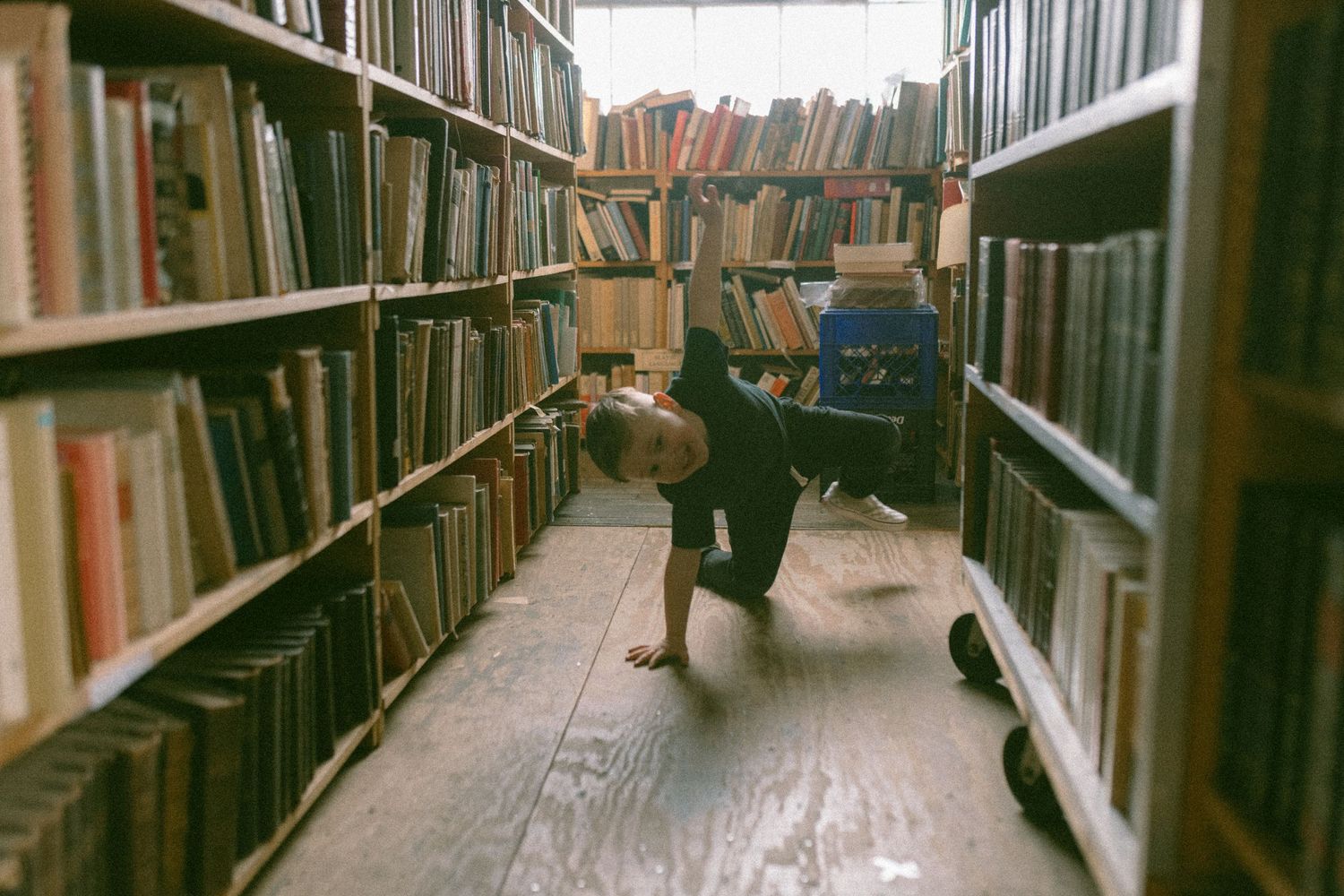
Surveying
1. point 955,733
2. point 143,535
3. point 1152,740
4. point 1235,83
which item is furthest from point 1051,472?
point 143,535

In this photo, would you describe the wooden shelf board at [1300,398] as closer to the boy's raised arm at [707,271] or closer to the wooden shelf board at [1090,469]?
the wooden shelf board at [1090,469]

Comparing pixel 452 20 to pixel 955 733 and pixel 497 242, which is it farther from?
pixel 955 733

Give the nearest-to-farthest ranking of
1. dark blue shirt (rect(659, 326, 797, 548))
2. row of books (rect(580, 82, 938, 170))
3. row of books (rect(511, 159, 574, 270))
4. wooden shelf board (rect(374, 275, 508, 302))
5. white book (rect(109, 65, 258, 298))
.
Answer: white book (rect(109, 65, 258, 298)), wooden shelf board (rect(374, 275, 508, 302)), dark blue shirt (rect(659, 326, 797, 548)), row of books (rect(511, 159, 574, 270)), row of books (rect(580, 82, 938, 170))

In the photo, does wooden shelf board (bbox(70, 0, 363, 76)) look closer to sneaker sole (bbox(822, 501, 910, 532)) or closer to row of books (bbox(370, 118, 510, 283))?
row of books (bbox(370, 118, 510, 283))

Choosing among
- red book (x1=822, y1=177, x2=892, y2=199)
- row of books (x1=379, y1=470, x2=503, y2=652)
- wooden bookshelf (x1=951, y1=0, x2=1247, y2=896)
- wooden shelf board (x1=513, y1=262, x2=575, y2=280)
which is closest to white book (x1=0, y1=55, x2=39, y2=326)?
wooden bookshelf (x1=951, y1=0, x2=1247, y2=896)

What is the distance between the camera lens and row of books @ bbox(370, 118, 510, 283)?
2.00 m

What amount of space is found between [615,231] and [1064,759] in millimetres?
4034

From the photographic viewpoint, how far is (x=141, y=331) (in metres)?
1.11

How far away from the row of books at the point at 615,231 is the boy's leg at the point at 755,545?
2.58m

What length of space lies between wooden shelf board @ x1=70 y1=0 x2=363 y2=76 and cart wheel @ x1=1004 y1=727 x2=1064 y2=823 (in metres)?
1.50

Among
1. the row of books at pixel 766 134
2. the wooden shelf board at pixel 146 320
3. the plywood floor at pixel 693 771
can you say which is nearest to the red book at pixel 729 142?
the row of books at pixel 766 134

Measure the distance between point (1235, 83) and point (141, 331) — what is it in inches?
43.1

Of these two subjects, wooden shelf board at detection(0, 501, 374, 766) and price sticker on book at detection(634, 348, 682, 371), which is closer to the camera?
wooden shelf board at detection(0, 501, 374, 766)

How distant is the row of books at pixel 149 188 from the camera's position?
948 mm
